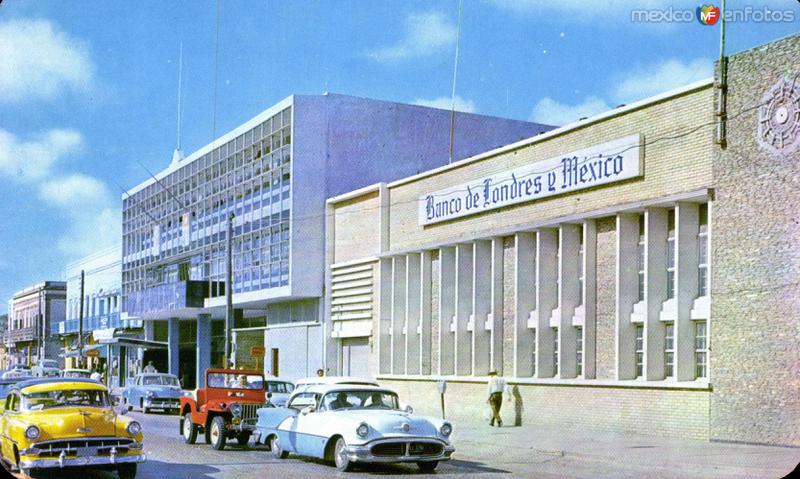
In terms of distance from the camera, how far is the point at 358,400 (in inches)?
704

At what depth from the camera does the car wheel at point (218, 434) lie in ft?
67.5

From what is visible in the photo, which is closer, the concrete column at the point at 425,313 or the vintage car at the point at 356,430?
the vintage car at the point at 356,430

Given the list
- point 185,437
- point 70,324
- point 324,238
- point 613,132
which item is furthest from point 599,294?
point 70,324

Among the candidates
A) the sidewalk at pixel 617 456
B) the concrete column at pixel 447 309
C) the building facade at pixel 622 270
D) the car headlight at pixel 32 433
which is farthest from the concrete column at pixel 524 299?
the car headlight at pixel 32 433

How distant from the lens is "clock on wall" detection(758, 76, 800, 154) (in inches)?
815

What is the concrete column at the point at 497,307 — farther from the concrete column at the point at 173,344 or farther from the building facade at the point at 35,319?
the building facade at the point at 35,319

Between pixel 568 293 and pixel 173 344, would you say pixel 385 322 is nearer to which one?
pixel 568 293

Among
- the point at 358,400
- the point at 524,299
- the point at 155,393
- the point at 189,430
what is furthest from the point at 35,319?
the point at 358,400

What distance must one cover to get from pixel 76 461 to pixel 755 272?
549 inches

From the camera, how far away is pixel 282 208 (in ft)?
140

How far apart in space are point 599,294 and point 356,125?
18383 millimetres

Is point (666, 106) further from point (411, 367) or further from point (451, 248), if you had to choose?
point (411, 367)

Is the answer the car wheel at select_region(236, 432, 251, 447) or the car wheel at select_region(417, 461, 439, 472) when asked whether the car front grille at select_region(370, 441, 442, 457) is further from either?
the car wheel at select_region(236, 432, 251, 447)

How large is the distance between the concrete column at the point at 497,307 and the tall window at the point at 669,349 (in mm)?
6542
